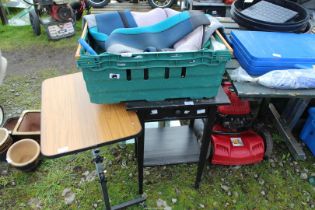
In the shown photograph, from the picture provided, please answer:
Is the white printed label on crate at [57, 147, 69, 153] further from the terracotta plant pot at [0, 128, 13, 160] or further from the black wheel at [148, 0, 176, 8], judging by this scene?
the black wheel at [148, 0, 176, 8]

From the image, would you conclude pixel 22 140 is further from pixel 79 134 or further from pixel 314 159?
pixel 314 159

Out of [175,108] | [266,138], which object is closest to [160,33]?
[175,108]

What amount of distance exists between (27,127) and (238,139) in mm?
1839

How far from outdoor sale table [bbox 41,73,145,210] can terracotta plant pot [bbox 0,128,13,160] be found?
861mm

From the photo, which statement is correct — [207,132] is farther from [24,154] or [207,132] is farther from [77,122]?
[24,154]

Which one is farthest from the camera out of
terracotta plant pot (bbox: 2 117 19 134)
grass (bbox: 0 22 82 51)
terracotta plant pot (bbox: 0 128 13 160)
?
grass (bbox: 0 22 82 51)

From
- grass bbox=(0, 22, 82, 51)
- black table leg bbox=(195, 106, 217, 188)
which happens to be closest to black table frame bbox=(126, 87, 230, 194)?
black table leg bbox=(195, 106, 217, 188)

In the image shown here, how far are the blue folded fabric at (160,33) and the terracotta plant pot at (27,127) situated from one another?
132 centimetres

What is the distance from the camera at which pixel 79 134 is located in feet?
3.94

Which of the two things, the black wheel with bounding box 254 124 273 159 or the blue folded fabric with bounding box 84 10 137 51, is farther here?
the black wheel with bounding box 254 124 273 159

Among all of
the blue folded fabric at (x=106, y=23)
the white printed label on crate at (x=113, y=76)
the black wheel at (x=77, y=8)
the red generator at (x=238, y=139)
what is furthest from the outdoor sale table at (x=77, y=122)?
the black wheel at (x=77, y=8)

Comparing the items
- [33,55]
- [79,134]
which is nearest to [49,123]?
[79,134]

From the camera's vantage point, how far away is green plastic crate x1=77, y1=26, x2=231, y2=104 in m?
1.13

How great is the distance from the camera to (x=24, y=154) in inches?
82.6
